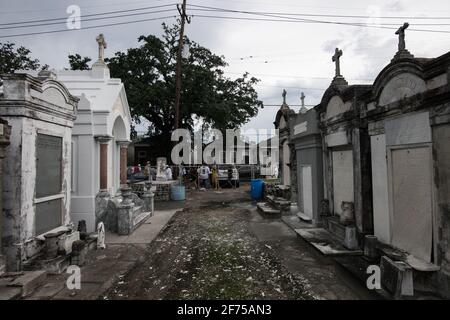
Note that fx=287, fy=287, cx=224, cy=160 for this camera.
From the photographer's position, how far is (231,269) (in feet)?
16.9

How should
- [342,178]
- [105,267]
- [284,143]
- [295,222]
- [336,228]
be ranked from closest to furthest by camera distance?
[105,267]
[336,228]
[342,178]
[295,222]
[284,143]

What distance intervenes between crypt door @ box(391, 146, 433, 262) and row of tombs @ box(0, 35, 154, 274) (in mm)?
5671

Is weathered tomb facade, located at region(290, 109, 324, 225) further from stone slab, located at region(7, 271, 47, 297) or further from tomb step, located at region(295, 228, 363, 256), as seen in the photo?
stone slab, located at region(7, 271, 47, 297)

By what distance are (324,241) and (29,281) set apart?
545cm

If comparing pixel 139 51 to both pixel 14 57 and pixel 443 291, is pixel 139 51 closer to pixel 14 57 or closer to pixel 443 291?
pixel 14 57

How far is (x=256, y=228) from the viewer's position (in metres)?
8.42

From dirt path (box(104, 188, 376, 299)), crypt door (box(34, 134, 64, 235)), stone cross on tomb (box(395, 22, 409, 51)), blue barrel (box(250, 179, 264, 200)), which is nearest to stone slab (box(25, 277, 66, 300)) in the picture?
dirt path (box(104, 188, 376, 299))

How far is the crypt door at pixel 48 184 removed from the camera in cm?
523

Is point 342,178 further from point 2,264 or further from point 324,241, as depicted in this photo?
point 2,264

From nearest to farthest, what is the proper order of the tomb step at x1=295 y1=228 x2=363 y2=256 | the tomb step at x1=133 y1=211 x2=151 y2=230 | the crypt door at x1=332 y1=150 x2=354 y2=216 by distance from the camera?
the tomb step at x1=295 y1=228 x2=363 y2=256, the crypt door at x1=332 y1=150 x2=354 y2=216, the tomb step at x1=133 y1=211 x2=151 y2=230

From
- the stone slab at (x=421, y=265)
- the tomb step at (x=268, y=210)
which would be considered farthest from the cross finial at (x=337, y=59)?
the tomb step at (x=268, y=210)

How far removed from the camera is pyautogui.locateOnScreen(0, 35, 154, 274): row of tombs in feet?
15.3

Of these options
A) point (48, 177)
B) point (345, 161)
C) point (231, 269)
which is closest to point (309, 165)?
point (345, 161)
